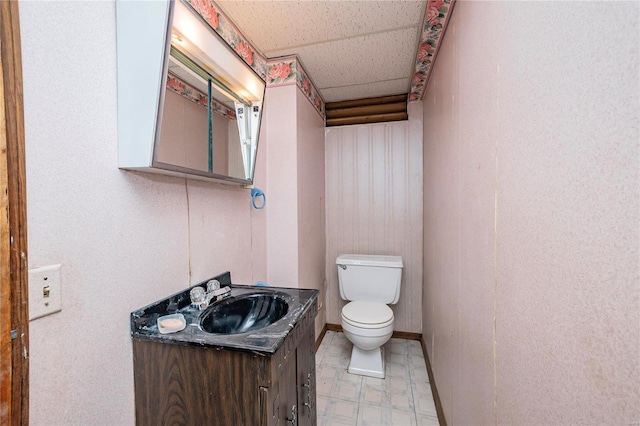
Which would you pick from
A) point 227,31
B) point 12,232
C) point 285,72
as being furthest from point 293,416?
point 285,72

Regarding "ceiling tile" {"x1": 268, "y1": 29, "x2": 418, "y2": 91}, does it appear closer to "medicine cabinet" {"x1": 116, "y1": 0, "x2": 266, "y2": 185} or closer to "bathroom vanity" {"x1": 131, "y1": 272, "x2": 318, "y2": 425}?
"medicine cabinet" {"x1": 116, "y1": 0, "x2": 266, "y2": 185}

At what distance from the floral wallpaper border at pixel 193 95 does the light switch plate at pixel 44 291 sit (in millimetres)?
738

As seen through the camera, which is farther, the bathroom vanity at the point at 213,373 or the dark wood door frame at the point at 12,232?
the bathroom vanity at the point at 213,373

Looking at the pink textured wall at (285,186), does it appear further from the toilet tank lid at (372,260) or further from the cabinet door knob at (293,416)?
the cabinet door knob at (293,416)

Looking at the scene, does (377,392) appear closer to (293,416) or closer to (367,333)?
(367,333)

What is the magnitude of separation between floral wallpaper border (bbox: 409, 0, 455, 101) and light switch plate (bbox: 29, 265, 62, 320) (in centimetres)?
189

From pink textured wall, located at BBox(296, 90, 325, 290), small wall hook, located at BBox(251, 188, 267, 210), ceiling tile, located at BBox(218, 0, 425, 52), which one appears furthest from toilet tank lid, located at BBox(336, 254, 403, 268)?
ceiling tile, located at BBox(218, 0, 425, 52)

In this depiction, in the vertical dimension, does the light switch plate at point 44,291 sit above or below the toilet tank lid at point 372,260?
above

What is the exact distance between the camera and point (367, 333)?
6.44 ft

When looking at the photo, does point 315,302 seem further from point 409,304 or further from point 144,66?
point 409,304

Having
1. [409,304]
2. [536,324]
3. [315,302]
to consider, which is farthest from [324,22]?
[409,304]

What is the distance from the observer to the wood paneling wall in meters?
2.60

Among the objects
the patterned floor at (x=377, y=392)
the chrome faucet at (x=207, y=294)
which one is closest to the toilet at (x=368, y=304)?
the patterned floor at (x=377, y=392)

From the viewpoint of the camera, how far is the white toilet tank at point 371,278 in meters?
2.40
